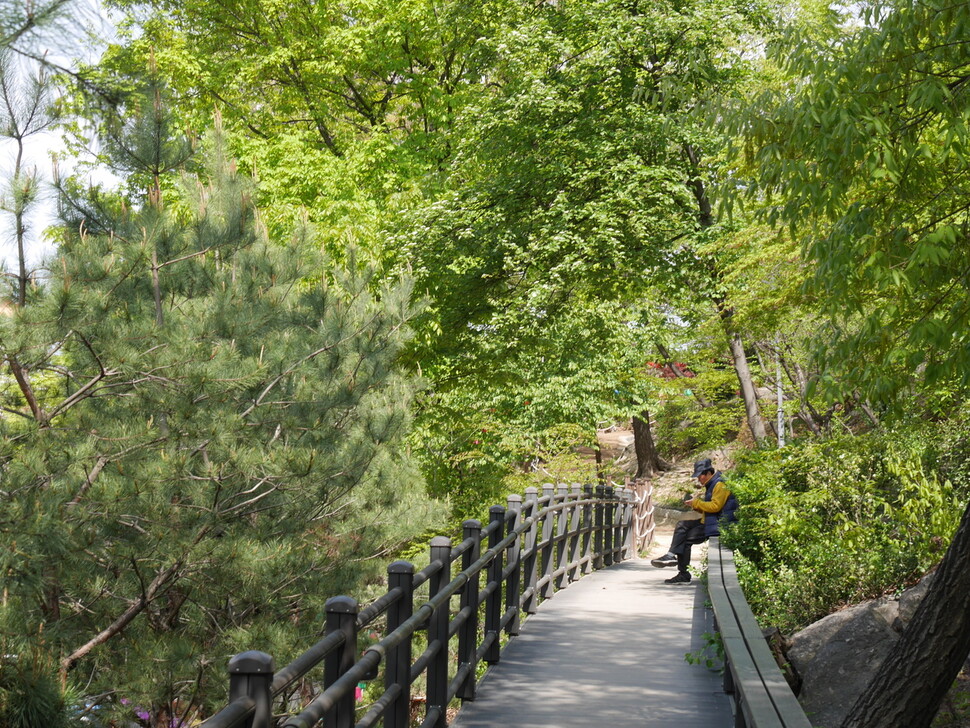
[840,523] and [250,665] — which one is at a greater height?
[250,665]

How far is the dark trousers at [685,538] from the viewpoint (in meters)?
14.6

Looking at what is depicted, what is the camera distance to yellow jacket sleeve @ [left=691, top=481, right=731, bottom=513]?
13.7m

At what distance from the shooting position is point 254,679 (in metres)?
2.95

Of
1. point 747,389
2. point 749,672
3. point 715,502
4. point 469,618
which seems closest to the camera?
point 749,672

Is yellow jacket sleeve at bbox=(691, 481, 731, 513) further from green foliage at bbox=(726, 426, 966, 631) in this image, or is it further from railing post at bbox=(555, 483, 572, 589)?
railing post at bbox=(555, 483, 572, 589)

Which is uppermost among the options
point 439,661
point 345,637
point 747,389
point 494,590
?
point 747,389

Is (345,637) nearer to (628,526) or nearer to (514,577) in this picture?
(514,577)

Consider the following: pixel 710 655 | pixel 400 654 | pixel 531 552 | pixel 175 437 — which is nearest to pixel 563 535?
pixel 531 552

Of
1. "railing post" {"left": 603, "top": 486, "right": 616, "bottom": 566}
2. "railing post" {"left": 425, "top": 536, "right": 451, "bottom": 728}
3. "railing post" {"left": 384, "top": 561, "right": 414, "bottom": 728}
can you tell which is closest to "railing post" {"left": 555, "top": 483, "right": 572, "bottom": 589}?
"railing post" {"left": 603, "top": 486, "right": 616, "bottom": 566}

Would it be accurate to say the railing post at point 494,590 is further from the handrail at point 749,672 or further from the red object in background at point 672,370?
the red object in background at point 672,370

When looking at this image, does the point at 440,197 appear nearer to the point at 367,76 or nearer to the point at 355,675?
the point at 367,76

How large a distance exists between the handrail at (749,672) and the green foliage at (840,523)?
11.2ft

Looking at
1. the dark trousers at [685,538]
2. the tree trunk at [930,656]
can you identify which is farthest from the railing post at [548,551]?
the tree trunk at [930,656]

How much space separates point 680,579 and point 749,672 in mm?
10192
